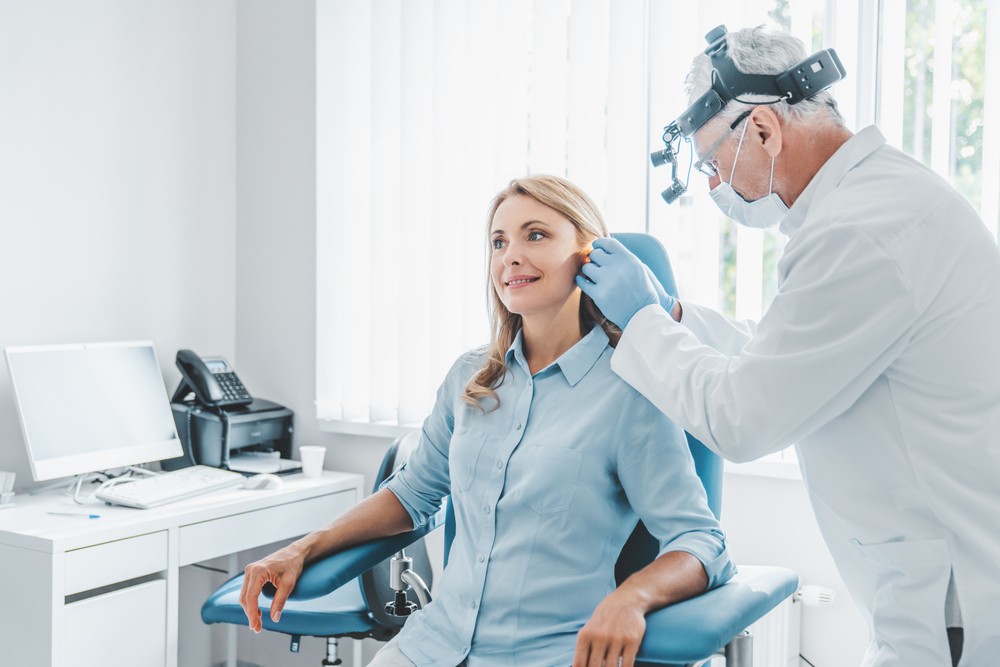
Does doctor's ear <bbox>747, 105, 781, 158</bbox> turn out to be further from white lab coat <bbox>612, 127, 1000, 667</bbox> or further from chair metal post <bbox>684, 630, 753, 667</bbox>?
chair metal post <bbox>684, 630, 753, 667</bbox>

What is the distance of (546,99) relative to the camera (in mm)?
2057

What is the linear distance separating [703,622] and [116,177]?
2181mm

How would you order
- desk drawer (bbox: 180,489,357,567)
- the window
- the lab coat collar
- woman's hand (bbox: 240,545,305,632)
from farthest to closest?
desk drawer (bbox: 180,489,357,567) < the window < woman's hand (bbox: 240,545,305,632) < the lab coat collar

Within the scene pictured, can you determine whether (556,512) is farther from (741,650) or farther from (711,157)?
(711,157)

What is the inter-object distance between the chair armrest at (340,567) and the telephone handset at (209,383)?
1.15 m

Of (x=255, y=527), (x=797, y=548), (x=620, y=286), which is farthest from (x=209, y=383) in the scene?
Result: (x=797, y=548)

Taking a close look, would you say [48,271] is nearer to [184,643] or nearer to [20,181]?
[20,181]

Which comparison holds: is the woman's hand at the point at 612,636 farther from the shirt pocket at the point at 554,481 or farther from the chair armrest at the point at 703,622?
the shirt pocket at the point at 554,481

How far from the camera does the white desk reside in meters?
1.63

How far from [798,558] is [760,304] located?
0.59 m

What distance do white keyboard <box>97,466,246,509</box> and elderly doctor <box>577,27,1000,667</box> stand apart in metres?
1.46

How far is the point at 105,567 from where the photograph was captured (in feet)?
5.58

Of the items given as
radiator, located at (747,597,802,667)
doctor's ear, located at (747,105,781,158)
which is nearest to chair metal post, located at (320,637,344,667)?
radiator, located at (747,597,802,667)

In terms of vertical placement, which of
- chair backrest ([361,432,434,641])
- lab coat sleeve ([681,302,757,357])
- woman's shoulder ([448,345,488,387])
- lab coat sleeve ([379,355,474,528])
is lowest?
chair backrest ([361,432,434,641])
